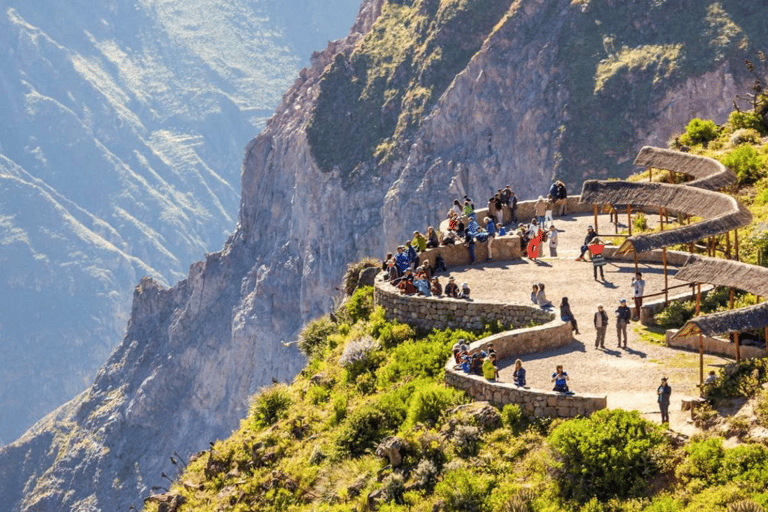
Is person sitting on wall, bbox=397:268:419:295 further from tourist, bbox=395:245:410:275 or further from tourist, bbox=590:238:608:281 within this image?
tourist, bbox=590:238:608:281

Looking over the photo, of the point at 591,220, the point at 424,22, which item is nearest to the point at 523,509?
the point at 591,220

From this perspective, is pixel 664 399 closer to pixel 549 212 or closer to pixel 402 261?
pixel 402 261

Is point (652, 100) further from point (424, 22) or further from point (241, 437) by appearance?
point (241, 437)

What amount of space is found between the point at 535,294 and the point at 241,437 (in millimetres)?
10524

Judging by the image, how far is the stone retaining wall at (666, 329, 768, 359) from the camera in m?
33.5

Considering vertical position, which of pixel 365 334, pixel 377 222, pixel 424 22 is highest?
pixel 424 22

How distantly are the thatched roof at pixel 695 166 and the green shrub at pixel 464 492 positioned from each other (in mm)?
20550

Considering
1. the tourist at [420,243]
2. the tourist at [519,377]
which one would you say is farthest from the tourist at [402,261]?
the tourist at [519,377]

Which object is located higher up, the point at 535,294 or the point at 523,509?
the point at 535,294

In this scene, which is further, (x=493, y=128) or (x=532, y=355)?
(x=493, y=128)

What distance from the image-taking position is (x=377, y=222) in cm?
19512

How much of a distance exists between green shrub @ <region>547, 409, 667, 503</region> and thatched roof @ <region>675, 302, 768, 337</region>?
8.94ft

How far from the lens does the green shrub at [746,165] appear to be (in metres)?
53.5

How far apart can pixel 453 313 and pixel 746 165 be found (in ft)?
59.8
